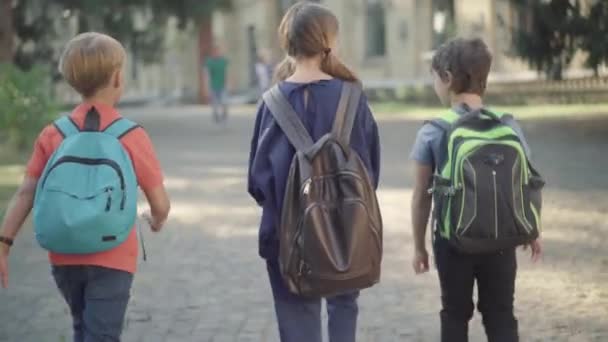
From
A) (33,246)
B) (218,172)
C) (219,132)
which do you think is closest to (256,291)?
(33,246)

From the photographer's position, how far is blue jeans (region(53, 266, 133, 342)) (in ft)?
14.7

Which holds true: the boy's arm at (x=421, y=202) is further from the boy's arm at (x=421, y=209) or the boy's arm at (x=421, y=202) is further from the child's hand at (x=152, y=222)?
the child's hand at (x=152, y=222)

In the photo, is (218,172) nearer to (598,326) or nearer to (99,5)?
(598,326)

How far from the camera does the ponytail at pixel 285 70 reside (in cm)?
475

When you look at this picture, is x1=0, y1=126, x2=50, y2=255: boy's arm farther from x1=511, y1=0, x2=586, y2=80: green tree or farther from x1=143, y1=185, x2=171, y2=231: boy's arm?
x1=511, y1=0, x2=586, y2=80: green tree

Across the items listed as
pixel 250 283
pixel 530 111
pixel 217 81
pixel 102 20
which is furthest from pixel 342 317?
pixel 530 111

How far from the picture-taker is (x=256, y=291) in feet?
26.9

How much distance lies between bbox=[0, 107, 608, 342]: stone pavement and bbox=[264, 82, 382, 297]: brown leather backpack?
2400 mm

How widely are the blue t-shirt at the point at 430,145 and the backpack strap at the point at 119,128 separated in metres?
1.20

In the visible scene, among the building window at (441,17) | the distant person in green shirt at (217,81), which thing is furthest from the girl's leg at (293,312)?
the building window at (441,17)

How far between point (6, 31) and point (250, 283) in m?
19.9

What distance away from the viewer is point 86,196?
433 cm

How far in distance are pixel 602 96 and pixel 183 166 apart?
16672 millimetres

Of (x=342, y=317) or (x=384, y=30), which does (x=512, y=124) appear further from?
(x=384, y=30)
